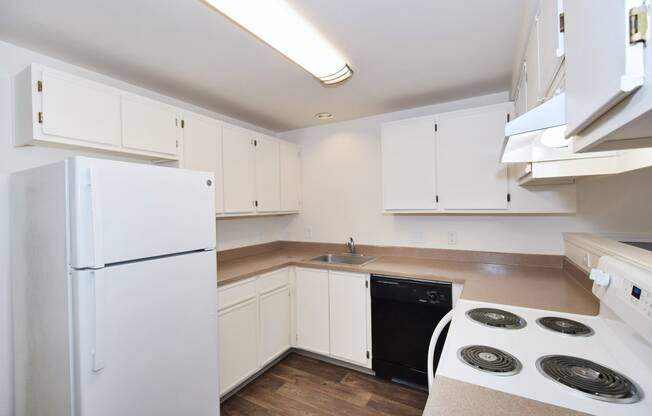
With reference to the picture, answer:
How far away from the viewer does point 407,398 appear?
2.15m

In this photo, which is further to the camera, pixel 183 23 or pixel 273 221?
pixel 273 221

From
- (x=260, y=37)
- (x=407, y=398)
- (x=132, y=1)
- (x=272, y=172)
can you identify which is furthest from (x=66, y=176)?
(x=407, y=398)

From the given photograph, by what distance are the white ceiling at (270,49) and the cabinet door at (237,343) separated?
1.64 m

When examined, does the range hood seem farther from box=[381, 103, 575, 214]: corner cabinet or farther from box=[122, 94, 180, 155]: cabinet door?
box=[122, 94, 180, 155]: cabinet door

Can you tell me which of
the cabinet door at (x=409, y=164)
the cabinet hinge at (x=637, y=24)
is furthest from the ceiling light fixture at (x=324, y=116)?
the cabinet hinge at (x=637, y=24)

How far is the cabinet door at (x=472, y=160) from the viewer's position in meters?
2.18

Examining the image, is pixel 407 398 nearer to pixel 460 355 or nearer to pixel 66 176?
pixel 460 355

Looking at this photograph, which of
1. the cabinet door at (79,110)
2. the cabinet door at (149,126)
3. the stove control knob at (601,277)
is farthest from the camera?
the cabinet door at (149,126)

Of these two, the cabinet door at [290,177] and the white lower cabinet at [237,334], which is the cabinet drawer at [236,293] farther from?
the cabinet door at [290,177]

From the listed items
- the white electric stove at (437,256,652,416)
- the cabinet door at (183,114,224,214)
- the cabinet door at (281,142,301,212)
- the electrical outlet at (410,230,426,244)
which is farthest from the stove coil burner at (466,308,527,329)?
the cabinet door at (281,142,301,212)

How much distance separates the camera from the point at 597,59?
0.43 meters

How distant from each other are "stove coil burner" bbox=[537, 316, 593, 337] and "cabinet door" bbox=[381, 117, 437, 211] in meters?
1.26

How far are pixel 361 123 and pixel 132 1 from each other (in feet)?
7.03

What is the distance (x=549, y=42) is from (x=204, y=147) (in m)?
2.10
